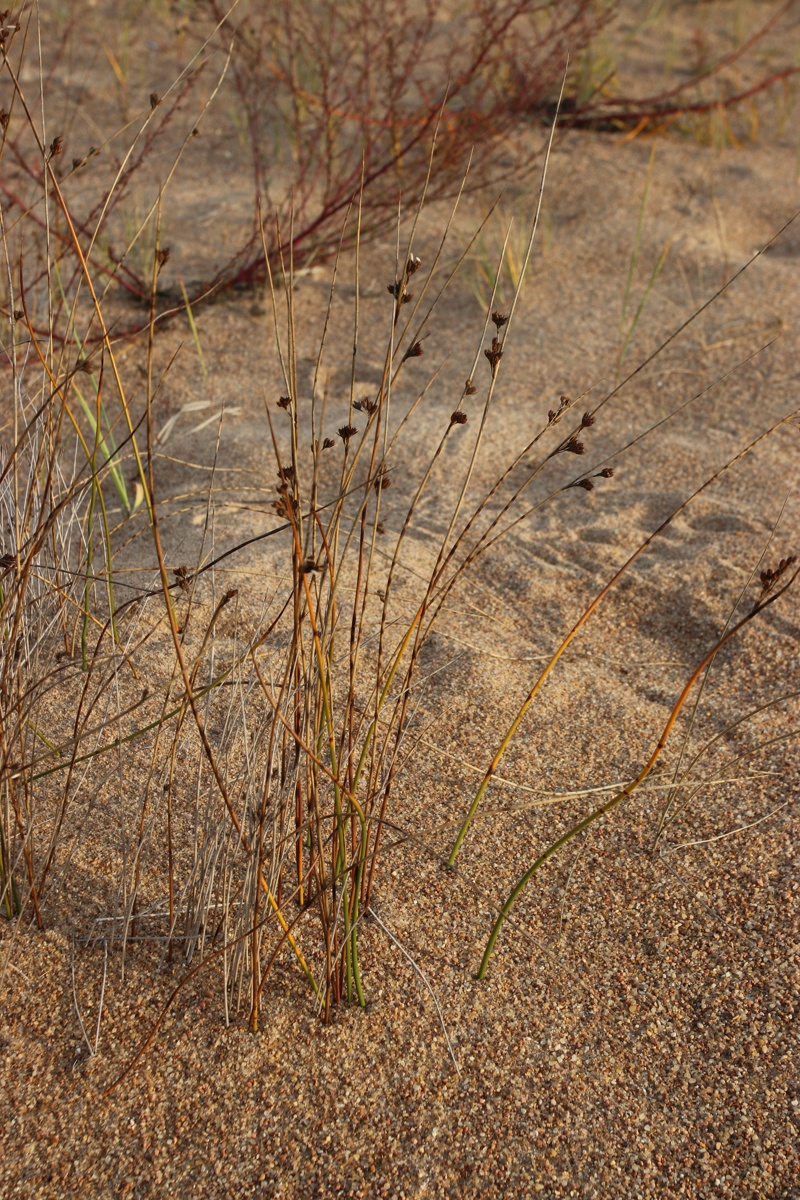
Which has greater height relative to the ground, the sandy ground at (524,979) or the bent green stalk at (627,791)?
the bent green stalk at (627,791)

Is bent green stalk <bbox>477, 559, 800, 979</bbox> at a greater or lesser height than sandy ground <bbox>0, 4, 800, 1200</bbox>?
greater

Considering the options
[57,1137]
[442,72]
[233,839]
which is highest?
[442,72]

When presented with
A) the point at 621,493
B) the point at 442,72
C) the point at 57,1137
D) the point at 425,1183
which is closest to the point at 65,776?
the point at 57,1137

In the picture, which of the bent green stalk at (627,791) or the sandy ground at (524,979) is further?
the sandy ground at (524,979)

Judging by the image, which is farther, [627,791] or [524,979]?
[524,979]

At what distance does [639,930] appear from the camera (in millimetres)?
1485

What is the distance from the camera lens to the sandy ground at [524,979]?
1222mm

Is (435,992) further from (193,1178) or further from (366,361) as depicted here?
(366,361)

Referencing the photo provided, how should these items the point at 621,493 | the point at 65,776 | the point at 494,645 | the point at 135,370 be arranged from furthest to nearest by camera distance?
the point at 135,370
the point at 621,493
the point at 494,645
the point at 65,776

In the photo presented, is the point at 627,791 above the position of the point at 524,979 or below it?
above

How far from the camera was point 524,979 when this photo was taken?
1415 millimetres

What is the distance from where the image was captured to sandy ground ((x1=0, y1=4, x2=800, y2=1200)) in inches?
48.1

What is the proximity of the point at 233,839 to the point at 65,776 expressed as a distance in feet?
1.25

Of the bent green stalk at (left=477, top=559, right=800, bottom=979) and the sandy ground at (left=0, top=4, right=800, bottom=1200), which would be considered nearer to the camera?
the bent green stalk at (left=477, top=559, right=800, bottom=979)
